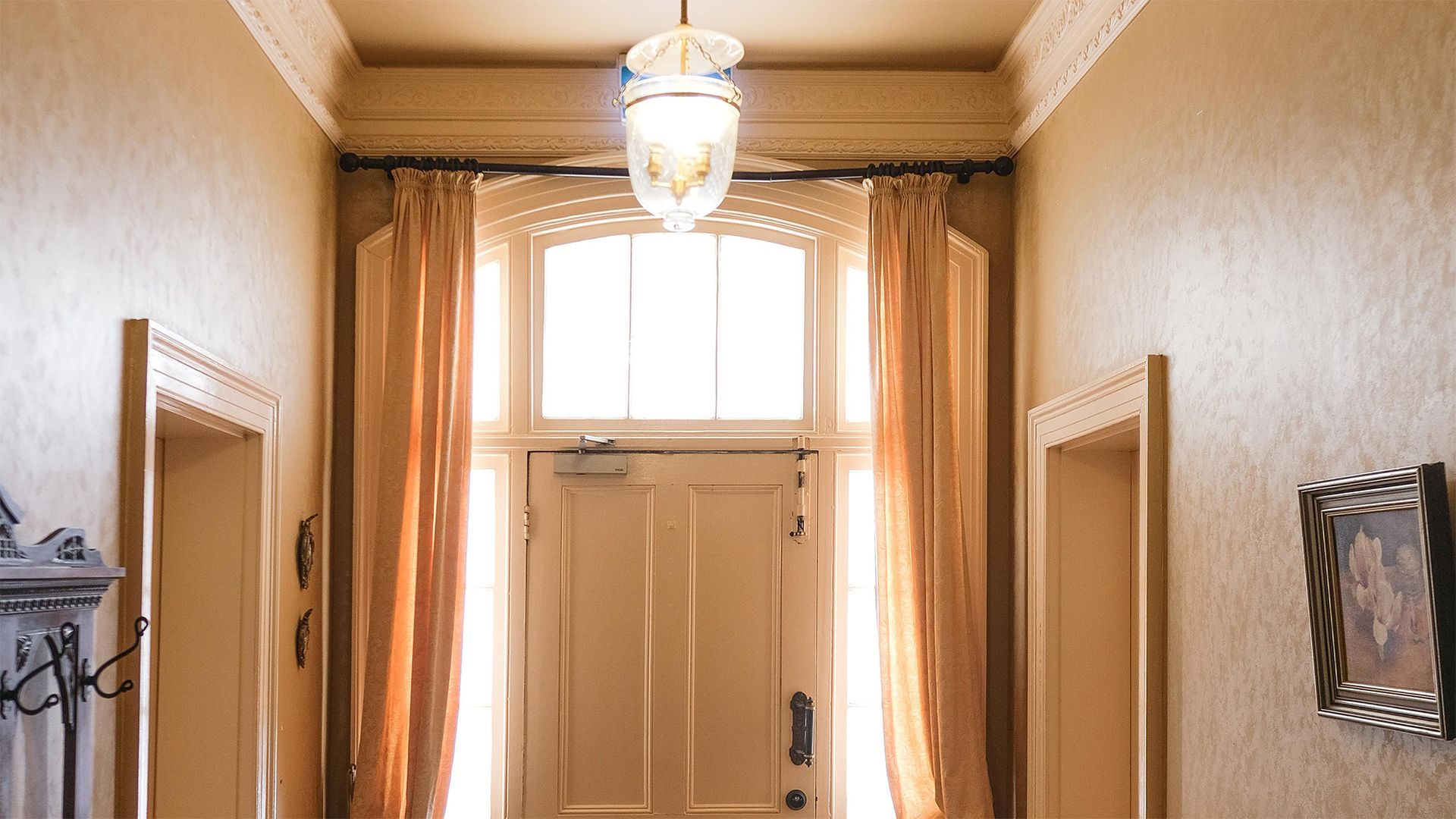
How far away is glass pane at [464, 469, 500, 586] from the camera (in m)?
5.38

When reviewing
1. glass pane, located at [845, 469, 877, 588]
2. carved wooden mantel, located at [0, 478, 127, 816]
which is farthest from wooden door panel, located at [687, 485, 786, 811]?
carved wooden mantel, located at [0, 478, 127, 816]

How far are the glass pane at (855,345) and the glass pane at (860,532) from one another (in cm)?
25

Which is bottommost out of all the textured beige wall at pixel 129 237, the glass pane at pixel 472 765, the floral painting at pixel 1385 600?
the glass pane at pixel 472 765

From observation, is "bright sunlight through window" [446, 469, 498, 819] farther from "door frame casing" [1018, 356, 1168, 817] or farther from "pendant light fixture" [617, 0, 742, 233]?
"pendant light fixture" [617, 0, 742, 233]

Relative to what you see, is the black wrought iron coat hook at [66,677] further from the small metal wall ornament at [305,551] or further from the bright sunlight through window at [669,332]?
the bright sunlight through window at [669,332]

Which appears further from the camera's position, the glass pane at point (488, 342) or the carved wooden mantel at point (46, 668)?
the glass pane at point (488, 342)

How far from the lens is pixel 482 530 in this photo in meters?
5.39

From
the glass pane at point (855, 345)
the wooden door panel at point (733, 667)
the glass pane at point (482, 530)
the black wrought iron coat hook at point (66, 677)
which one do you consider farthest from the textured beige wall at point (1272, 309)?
the glass pane at point (482, 530)

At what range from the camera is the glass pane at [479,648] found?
17.5ft

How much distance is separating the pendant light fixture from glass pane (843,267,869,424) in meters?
2.31

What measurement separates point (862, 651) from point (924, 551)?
1.94 ft

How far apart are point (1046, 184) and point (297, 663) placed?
3176mm

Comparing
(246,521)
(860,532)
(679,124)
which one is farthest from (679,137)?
(860,532)

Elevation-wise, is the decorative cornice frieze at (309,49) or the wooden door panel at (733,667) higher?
the decorative cornice frieze at (309,49)
